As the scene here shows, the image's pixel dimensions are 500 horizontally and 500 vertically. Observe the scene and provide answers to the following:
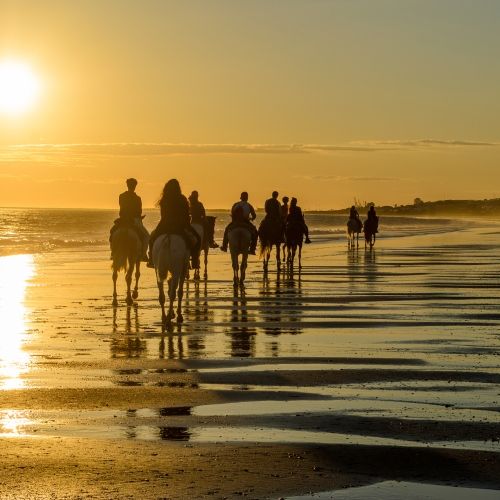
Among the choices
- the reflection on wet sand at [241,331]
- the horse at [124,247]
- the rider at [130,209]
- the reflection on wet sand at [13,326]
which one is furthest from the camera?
the horse at [124,247]

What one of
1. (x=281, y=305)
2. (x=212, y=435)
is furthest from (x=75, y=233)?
(x=212, y=435)

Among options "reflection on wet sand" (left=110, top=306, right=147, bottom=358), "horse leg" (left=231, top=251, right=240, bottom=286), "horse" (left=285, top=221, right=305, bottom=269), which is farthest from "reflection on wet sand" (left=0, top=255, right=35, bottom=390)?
"horse" (left=285, top=221, right=305, bottom=269)

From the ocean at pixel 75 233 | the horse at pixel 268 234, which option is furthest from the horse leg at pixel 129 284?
the ocean at pixel 75 233

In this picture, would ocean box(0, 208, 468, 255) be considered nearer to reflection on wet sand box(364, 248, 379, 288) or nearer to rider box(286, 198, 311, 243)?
reflection on wet sand box(364, 248, 379, 288)

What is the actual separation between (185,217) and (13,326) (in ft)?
10.1

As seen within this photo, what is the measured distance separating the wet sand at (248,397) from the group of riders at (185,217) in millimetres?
1354

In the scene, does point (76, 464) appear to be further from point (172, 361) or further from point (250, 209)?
point (250, 209)

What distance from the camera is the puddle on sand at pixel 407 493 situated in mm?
7223

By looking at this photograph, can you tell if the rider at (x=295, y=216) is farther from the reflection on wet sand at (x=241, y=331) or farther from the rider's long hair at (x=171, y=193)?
the rider's long hair at (x=171, y=193)

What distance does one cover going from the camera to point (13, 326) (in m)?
18.1

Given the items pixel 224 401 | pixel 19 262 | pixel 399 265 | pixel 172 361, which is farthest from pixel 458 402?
pixel 19 262

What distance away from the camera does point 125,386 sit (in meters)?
11.8

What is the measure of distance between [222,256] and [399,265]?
11.3 metres

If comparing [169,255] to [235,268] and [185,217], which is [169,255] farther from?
[235,268]
